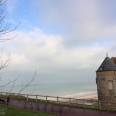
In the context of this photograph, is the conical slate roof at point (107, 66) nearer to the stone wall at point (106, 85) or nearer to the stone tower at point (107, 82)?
the stone tower at point (107, 82)

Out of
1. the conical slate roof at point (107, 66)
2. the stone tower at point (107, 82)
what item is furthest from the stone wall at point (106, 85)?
the conical slate roof at point (107, 66)

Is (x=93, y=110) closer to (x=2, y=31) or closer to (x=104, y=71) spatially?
(x=104, y=71)

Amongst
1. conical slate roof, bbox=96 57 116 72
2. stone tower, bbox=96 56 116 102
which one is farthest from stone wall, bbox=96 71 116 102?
conical slate roof, bbox=96 57 116 72

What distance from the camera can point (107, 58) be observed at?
25688 mm

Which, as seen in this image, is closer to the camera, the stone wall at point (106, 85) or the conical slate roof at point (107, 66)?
the stone wall at point (106, 85)

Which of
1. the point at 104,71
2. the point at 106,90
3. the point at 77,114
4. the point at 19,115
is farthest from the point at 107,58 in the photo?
the point at 19,115

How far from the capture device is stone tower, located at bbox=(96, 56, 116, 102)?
2277 centimetres

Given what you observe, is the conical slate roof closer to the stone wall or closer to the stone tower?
the stone tower

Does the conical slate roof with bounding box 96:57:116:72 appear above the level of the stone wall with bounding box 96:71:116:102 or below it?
above

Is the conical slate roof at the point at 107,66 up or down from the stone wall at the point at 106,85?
up

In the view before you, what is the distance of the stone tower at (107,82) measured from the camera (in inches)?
896

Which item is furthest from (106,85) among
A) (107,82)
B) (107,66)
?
(107,66)

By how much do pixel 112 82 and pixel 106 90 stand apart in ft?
4.79

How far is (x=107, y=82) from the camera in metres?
23.3
